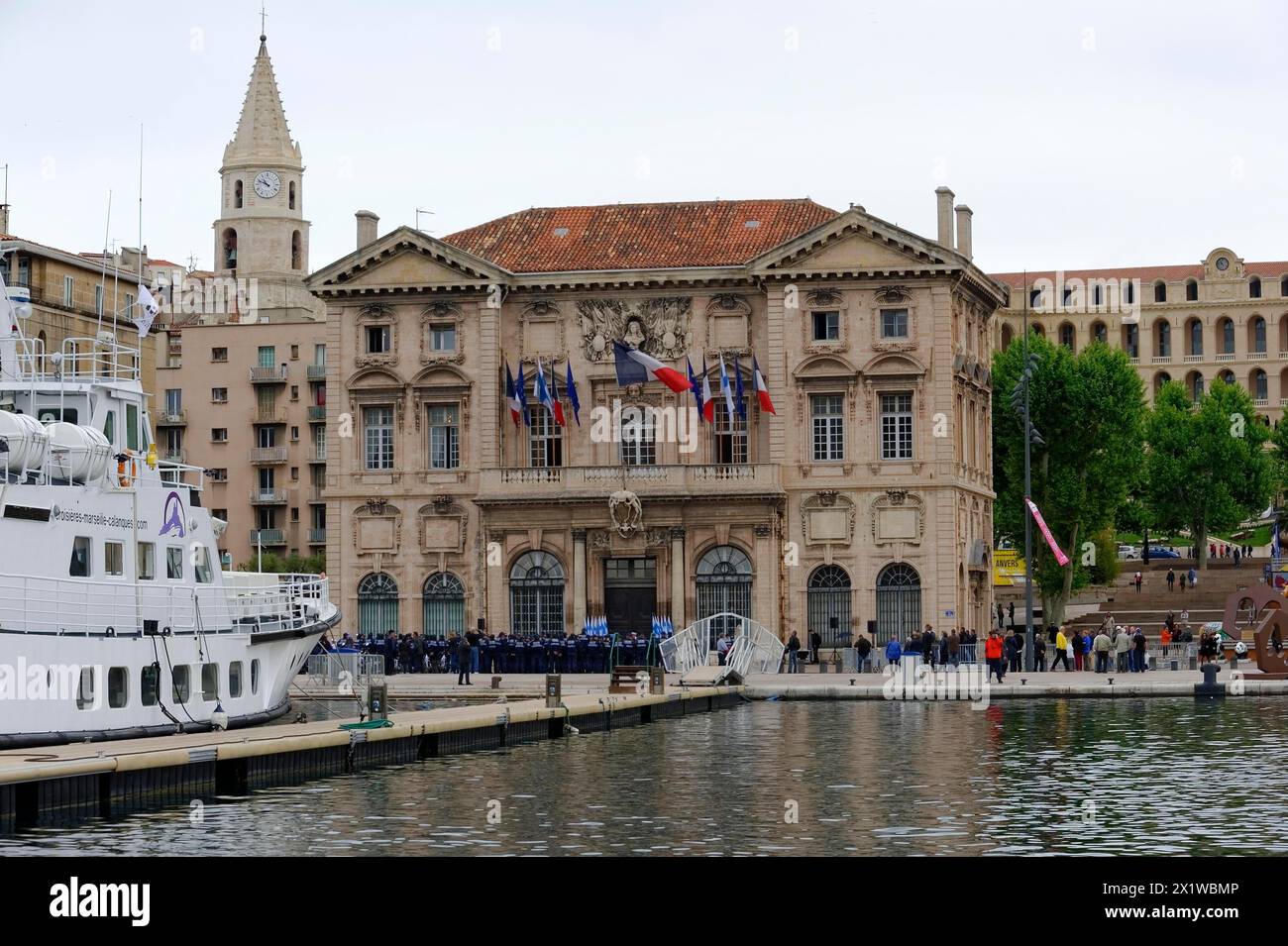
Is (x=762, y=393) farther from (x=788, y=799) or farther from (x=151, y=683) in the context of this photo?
(x=788, y=799)

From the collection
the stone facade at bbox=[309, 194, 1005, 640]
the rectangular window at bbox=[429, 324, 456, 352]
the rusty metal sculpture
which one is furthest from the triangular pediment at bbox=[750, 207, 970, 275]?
the rusty metal sculpture

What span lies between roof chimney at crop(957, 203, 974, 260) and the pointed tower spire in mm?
87095

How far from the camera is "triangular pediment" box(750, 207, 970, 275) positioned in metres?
78.9

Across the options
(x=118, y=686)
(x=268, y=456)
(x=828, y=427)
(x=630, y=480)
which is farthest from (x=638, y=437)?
(x=268, y=456)

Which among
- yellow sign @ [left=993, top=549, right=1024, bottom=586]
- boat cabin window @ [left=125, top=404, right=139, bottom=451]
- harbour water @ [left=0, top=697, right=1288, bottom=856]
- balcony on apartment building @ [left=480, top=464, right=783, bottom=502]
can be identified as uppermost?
balcony on apartment building @ [left=480, top=464, right=783, bottom=502]

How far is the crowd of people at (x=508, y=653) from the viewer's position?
240ft

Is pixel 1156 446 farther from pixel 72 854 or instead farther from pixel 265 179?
pixel 72 854

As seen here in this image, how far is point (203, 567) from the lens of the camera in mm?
48375

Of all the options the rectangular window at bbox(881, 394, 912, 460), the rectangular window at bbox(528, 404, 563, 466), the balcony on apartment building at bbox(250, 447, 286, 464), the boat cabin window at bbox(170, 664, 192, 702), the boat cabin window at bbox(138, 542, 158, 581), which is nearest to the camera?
the boat cabin window at bbox(170, 664, 192, 702)

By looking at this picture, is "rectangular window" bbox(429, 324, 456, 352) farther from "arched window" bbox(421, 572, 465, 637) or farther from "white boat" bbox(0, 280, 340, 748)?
"white boat" bbox(0, 280, 340, 748)

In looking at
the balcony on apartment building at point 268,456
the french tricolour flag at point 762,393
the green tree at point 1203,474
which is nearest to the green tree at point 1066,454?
the french tricolour flag at point 762,393

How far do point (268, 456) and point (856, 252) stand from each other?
5062 cm

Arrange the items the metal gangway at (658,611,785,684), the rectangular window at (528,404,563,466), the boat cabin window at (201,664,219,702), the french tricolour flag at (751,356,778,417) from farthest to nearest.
→ the rectangular window at (528,404,563,466) < the french tricolour flag at (751,356,778,417) < the metal gangway at (658,611,785,684) < the boat cabin window at (201,664,219,702)

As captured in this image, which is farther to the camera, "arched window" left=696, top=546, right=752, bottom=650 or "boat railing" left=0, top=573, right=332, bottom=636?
"arched window" left=696, top=546, right=752, bottom=650
